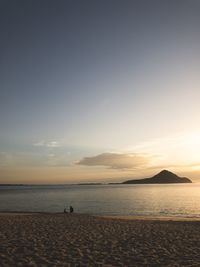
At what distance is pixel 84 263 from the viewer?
9.81 m

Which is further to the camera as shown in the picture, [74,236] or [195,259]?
[74,236]

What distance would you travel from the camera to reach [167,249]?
12156 mm

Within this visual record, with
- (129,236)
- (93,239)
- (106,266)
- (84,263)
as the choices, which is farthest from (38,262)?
(129,236)

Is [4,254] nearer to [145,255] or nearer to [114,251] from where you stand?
[114,251]

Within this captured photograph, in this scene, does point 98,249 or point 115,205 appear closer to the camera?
point 98,249

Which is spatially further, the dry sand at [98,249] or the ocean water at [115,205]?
the ocean water at [115,205]

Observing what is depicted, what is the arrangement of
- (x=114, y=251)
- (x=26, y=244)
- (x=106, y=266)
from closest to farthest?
(x=106, y=266) → (x=114, y=251) → (x=26, y=244)

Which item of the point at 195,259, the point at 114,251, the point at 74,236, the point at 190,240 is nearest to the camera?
the point at 195,259

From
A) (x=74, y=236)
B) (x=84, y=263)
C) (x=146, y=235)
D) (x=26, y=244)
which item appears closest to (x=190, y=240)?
(x=146, y=235)

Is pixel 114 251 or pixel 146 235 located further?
pixel 146 235

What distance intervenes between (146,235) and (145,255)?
4.99 meters

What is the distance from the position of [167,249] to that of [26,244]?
5853 mm

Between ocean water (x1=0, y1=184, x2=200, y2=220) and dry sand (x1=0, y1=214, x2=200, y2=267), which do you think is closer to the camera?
dry sand (x1=0, y1=214, x2=200, y2=267)

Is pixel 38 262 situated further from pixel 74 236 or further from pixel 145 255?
pixel 74 236
